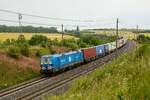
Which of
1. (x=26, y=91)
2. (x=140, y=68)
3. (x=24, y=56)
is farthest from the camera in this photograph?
(x=24, y=56)

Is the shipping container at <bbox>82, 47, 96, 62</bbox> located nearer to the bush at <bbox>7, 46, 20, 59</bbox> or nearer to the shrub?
the bush at <bbox>7, 46, 20, 59</bbox>

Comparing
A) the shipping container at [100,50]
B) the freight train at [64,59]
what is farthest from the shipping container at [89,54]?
the shipping container at [100,50]

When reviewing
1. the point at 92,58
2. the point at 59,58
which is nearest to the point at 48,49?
the point at 92,58

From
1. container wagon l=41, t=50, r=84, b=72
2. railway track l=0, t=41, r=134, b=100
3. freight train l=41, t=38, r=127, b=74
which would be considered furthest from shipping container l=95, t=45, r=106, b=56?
railway track l=0, t=41, r=134, b=100

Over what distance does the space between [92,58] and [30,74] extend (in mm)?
20018

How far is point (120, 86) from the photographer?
1123 cm

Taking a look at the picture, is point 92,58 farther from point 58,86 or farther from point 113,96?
point 113,96

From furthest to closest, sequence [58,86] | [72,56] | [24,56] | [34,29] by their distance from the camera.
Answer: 1. [34,29]
2. [24,56]
3. [72,56]
4. [58,86]

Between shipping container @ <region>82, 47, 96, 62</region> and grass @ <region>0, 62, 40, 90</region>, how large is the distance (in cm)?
1231

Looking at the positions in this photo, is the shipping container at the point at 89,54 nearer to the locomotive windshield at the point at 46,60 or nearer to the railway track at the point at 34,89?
the locomotive windshield at the point at 46,60

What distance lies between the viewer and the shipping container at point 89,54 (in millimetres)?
59050

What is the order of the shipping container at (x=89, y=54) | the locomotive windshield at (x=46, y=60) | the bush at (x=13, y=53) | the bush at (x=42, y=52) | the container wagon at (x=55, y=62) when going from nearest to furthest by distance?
the container wagon at (x=55, y=62) → the locomotive windshield at (x=46, y=60) → the bush at (x=13, y=53) → the shipping container at (x=89, y=54) → the bush at (x=42, y=52)

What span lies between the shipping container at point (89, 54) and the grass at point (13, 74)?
12.3 metres

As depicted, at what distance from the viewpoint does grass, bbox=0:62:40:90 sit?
40862mm
